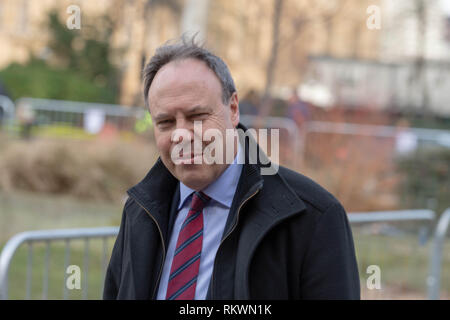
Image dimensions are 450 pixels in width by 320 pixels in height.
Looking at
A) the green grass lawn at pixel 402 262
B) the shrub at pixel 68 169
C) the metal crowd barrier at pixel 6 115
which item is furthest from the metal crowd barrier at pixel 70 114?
the green grass lawn at pixel 402 262

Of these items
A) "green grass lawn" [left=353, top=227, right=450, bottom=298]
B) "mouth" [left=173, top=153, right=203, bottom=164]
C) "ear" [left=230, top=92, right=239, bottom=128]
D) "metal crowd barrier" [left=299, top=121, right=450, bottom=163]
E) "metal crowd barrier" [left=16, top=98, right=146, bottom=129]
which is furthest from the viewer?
"metal crowd barrier" [left=16, top=98, right=146, bottom=129]

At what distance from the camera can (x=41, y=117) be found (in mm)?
15602

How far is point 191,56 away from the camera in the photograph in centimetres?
235

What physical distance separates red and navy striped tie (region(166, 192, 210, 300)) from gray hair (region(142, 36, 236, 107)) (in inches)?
13.6

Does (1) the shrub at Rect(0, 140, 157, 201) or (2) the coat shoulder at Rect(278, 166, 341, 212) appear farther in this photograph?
(1) the shrub at Rect(0, 140, 157, 201)

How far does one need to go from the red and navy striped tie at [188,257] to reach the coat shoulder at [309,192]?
0.86ft

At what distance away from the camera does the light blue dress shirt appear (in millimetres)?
2320

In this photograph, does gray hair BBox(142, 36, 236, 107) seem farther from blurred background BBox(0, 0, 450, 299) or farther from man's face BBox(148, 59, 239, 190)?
blurred background BBox(0, 0, 450, 299)

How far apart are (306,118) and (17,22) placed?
1145 inches

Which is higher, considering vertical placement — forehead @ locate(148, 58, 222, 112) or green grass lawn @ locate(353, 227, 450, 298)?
forehead @ locate(148, 58, 222, 112)

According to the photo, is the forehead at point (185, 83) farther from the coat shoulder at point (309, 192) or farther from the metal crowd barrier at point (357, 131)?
the metal crowd barrier at point (357, 131)

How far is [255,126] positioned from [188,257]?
10.5 m

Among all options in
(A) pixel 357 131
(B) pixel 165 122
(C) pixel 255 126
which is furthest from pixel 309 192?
(C) pixel 255 126

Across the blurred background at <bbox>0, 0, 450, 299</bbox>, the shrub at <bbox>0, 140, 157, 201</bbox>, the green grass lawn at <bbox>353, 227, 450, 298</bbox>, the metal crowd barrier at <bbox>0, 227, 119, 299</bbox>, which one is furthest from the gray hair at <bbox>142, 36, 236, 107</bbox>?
the shrub at <bbox>0, 140, 157, 201</bbox>
